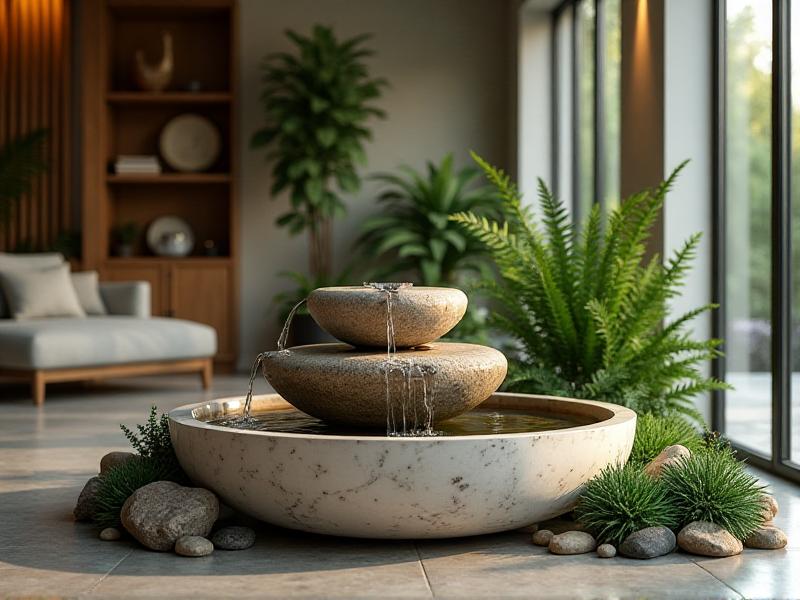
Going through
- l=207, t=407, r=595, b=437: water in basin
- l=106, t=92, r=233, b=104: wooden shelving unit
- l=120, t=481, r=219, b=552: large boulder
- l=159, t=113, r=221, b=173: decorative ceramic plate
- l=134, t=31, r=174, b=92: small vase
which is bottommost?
l=120, t=481, r=219, b=552: large boulder

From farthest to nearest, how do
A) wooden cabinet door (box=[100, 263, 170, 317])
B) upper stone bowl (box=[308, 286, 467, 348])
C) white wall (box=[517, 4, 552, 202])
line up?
1. wooden cabinet door (box=[100, 263, 170, 317])
2. white wall (box=[517, 4, 552, 202])
3. upper stone bowl (box=[308, 286, 467, 348])

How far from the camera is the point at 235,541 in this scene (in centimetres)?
273

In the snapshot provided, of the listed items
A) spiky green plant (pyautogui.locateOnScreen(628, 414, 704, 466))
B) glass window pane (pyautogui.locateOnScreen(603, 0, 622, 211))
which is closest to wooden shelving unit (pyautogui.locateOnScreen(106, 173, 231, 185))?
glass window pane (pyautogui.locateOnScreen(603, 0, 622, 211))

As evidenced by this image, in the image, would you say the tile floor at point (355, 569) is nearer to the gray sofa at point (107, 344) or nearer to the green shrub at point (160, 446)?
the green shrub at point (160, 446)

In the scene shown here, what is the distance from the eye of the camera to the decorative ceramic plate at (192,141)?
26.7 feet

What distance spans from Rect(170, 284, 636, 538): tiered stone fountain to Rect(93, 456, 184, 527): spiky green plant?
147 millimetres

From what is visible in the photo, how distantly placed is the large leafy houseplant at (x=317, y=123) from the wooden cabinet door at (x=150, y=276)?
99 centimetres

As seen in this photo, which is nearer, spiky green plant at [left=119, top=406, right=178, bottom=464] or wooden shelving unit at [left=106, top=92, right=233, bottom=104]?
spiky green plant at [left=119, top=406, right=178, bottom=464]

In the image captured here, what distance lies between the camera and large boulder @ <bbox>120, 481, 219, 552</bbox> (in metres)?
2.72

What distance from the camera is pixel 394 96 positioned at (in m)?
8.26

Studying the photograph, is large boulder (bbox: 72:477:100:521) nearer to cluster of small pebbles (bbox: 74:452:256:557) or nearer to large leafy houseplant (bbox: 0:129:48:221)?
cluster of small pebbles (bbox: 74:452:256:557)

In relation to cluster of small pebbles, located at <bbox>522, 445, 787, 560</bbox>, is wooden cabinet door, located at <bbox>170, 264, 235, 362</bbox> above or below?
above

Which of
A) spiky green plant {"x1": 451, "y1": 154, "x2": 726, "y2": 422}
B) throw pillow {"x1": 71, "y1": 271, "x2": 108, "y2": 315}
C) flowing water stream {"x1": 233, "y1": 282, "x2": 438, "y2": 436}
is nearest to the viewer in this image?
flowing water stream {"x1": 233, "y1": 282, "x2": 438, "y2": 436}

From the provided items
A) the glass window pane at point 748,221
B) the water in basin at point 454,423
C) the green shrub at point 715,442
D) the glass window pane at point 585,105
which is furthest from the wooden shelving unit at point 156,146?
the green shrub at point 715,442
